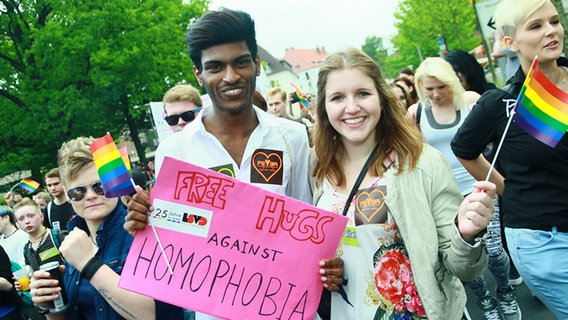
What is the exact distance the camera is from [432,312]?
2.09 metres

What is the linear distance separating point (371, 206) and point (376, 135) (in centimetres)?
45

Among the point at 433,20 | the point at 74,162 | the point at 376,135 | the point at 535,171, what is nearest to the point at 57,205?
the point at 74,162

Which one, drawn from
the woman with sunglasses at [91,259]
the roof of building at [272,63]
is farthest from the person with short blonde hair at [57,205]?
the roof of building at [272,63]

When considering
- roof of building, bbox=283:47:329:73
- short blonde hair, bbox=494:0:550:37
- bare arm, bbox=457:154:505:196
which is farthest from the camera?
roof of building, bbox=283:47:329:73

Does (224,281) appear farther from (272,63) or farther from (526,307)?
(272,63)

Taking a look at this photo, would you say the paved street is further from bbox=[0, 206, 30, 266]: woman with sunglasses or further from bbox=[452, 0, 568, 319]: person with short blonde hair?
bbox=[0, 206, 30, 266]: woman with sunglasses

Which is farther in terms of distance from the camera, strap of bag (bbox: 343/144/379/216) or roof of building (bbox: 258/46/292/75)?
roof of building (bbox: 258/46/292/75)

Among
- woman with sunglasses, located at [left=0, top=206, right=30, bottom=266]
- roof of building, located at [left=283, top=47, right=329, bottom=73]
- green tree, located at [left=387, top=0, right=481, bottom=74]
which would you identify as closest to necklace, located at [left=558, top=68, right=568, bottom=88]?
woman with sunglasses, located at [left=0, top=206, right=30, bottom=266]

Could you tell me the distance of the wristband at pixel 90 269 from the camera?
7.24ft

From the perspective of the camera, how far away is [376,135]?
8.30ft

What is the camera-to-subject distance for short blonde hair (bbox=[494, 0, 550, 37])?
8.00 feet

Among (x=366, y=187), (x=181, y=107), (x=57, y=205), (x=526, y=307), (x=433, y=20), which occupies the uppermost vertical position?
(x=433, y=20)

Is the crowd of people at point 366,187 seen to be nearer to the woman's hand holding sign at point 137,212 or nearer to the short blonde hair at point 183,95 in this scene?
the woman's hand holding sign at point 137,212

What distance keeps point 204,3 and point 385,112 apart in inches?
1317
